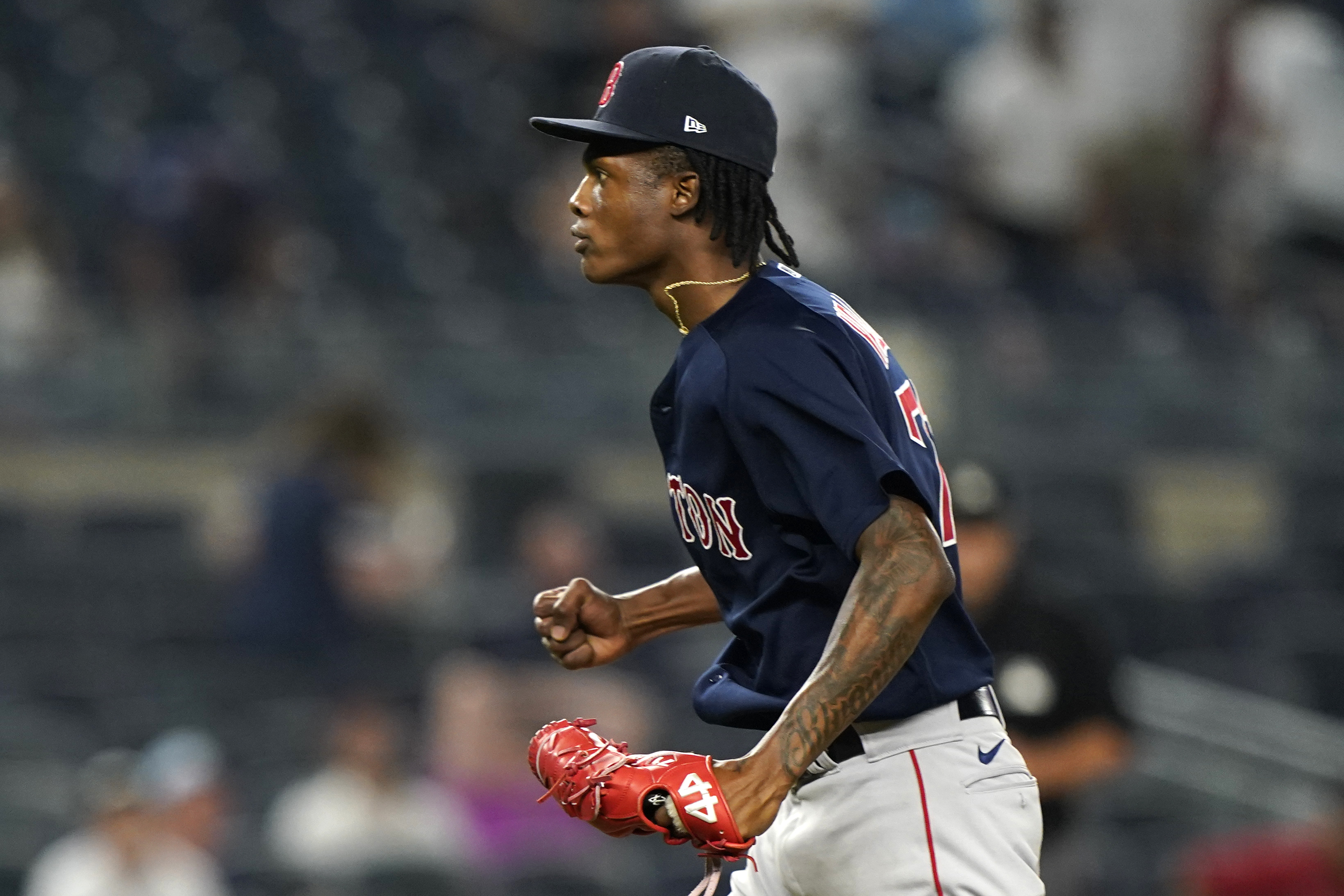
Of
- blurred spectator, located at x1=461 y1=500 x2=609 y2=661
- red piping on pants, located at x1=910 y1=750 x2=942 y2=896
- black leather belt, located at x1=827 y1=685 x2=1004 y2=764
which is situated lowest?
blurred spectator, located at x1=461 y1=500 x2=609 y2=661

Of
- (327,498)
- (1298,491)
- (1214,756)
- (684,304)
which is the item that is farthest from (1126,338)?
(684,304)

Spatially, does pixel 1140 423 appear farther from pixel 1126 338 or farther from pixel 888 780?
pixel 888 780

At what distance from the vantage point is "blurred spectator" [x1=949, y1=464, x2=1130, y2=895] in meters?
4.48

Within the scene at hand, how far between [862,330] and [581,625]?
67 cm

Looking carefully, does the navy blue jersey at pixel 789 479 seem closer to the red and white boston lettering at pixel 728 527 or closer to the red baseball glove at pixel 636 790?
the red and white boston lettering at pixel 728 527

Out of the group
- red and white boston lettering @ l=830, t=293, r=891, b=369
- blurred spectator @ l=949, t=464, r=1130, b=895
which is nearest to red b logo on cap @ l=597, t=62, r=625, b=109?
red and white boston lettering @ l=830, t=293, r=891, b=369

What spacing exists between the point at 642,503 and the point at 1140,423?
2.16 metres

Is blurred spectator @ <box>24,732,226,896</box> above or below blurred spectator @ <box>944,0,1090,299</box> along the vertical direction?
below

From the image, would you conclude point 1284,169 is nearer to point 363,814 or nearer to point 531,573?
point 531,573

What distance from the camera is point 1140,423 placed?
8.32m

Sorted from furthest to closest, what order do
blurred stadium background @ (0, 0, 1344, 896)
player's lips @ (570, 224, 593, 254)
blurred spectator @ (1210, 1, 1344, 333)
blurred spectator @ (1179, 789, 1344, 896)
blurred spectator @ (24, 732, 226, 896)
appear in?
blurred spectator @ (1210, 1, 1344, 333), blurred stadium background @ (0, 0, 1344, 896), blurred spectator @ (24, 732, 226, 896), blurred spectator @ (1179, 789, 1344, 896), player's lips @ (570, 224, 593, 254)

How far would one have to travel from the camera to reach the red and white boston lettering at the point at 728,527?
2.59 meters

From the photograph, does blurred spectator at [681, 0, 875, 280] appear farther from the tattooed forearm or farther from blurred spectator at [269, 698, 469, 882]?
the tattooed forearm

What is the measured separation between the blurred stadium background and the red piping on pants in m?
3.60
